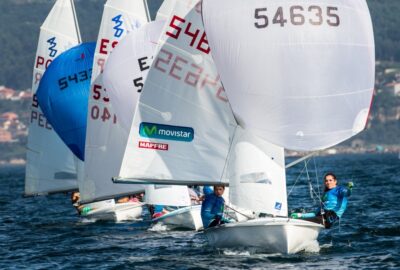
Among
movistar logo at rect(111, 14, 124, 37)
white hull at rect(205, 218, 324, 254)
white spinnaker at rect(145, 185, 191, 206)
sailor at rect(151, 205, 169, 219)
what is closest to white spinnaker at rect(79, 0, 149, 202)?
movistar logo at rect(111, 14, 124, 37)

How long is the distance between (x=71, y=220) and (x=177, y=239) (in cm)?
986

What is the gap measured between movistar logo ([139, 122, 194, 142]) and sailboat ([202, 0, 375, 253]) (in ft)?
6.30

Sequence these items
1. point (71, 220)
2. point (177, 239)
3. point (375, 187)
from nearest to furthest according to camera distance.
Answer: point (177, 239), point (71, 220), point (375, 187)

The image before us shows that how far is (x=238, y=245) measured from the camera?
2241cm

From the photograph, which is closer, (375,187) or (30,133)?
(30,133)

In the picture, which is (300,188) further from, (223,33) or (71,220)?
(223,33)

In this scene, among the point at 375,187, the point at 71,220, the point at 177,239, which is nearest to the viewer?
the point at 177,239

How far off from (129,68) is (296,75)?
24.5 feet

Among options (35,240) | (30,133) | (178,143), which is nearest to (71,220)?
(30,133)

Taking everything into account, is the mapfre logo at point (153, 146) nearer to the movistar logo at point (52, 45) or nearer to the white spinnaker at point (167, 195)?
the white spinnaker at point (167, 195)

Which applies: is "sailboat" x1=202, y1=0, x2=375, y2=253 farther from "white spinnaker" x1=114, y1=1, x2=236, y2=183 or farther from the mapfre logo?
the mapfre logo

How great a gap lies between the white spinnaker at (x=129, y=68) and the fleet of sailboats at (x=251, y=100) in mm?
4535

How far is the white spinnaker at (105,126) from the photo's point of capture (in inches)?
1218

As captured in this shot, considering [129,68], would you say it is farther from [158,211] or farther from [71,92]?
[71,92]
